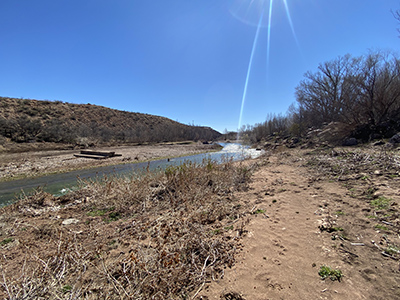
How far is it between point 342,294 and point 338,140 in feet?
54.0

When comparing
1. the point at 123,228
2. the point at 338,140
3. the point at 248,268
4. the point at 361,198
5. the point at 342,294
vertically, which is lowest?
the point at 123,228

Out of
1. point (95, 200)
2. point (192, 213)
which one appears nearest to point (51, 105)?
point (95, 200)

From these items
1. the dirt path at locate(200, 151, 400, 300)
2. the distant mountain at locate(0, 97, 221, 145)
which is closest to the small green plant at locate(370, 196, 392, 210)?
the dirt path at locate(200, 151, 400, 300)

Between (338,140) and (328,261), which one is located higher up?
(338,140)

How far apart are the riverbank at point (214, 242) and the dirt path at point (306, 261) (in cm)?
1

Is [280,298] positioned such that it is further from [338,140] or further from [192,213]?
[338,140]

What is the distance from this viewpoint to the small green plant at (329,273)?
Result: 81.4 inches

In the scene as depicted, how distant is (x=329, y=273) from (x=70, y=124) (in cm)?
4556

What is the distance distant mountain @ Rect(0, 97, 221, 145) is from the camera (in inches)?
885

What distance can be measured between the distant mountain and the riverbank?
23.8 meters

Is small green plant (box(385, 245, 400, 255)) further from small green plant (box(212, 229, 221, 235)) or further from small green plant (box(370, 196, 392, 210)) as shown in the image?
small green plant (box(212, 229, 221, 235))

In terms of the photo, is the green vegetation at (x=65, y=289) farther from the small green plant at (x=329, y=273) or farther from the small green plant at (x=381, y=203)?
the small green plant at (x=381, y=203)

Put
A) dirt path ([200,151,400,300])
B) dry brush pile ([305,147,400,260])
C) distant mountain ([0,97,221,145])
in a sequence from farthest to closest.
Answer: distant mountain ([0,97,221,145]) → dry brush pile ([305,147,400,260]) → dirt path ([200,151,400,300])

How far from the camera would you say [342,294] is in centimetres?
184
